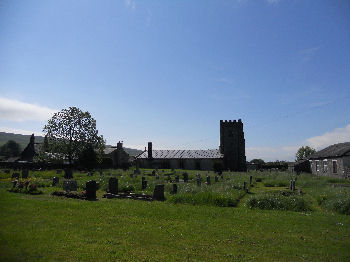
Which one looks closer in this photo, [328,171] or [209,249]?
[209,249]

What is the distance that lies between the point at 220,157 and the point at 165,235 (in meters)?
46.9

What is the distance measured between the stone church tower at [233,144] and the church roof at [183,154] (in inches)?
70.0

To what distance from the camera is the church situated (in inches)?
2089

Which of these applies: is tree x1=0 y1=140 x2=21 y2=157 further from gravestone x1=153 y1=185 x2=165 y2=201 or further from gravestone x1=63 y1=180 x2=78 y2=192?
gravestone x1=153 y1=185 x2=165 y2=201

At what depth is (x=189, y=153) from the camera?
57.7 meters

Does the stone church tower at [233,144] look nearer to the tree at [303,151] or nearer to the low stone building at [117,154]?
the low stone building at [117,154]

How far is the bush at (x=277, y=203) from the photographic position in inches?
477

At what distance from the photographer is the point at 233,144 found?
5378 centimetres

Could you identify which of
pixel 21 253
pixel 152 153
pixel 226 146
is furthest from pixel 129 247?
pixel 152 153

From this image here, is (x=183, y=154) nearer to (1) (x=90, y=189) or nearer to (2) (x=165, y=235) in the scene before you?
(1) (x=90, y=189)

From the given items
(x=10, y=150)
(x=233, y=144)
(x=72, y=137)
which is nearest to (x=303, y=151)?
(x=233, y=144)

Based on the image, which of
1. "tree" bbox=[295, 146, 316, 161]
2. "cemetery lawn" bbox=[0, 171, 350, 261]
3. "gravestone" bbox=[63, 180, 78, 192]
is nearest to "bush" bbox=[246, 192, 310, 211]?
"cemetery lawn" bbox=[0, 171, 350, 261]

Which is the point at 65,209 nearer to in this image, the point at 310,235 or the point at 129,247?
the point at 129,247

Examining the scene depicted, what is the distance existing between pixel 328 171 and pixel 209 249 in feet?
111
